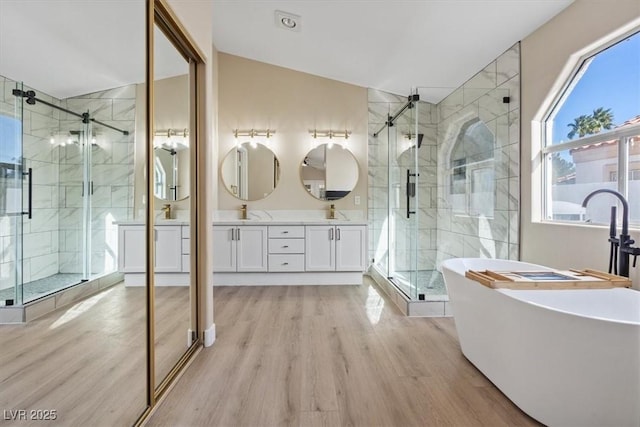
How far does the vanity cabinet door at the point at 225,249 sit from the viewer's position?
13.7ft

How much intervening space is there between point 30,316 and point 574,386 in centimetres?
208

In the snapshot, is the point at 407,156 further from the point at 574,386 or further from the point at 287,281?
the point at 574,386

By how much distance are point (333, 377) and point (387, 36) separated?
3210mm

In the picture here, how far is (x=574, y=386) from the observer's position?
1421mm

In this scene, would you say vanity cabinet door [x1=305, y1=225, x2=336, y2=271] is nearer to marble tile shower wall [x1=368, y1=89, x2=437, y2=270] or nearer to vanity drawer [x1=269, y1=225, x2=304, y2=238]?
vanity drawer [x1=269, y1=225, x2=304, y2=238]

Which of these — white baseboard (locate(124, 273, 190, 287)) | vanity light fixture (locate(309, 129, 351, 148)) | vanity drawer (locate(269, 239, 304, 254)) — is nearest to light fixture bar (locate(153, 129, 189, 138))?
white baseboard (locate(124, 273, 190, 287))

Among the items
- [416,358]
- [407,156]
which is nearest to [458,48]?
[407,156]

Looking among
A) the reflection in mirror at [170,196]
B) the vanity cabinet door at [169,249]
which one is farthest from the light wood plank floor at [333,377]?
the vanity cabinet door at [169,249]

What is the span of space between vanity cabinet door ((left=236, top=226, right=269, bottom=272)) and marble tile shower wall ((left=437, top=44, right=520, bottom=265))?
2.25 meters

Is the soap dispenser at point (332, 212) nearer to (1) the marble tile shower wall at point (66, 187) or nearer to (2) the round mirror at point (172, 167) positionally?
(2) the round mirror at point (172, 167)

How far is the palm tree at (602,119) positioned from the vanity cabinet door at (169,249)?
10.0 feet

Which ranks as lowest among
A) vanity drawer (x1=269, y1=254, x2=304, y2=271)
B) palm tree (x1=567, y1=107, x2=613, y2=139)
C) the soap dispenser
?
vanity drawer (x1=269, y1=254, x2=304, y2=271)

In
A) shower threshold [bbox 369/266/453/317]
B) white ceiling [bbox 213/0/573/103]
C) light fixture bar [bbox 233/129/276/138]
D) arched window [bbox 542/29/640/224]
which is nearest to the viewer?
arched window [bbox 542/29/640/224]

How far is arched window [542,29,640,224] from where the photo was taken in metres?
2.12
